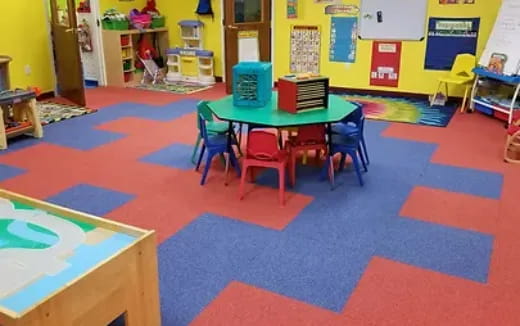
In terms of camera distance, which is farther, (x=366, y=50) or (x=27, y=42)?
(x=366, y=50)

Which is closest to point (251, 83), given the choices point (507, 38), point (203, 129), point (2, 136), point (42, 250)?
point (203, 129)

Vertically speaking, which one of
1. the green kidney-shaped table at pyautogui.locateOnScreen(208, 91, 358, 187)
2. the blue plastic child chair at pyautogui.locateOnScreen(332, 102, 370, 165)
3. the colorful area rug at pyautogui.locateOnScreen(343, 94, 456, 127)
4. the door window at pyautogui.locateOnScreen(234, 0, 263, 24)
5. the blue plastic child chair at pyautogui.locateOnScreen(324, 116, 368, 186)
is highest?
the door window at pyautogui.locateOnScreen(234, 0, 263, 24)

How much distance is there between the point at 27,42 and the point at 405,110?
4.68 metres

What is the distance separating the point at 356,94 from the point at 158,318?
5.34 meters

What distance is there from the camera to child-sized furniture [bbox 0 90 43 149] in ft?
15.6

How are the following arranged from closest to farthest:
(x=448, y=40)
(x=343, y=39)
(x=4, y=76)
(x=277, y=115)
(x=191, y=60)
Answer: (x=277, y=115) < (x=4, y=76) < (x=448, y=40) < (x=343, y=39) < (x=191, y=60)

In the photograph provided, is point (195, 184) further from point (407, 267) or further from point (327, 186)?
point (407, 267)

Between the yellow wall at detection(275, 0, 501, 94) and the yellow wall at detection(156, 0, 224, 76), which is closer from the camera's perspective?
the yellow wall at detection(275, 0, 501, 94)

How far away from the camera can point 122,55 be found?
749 cm

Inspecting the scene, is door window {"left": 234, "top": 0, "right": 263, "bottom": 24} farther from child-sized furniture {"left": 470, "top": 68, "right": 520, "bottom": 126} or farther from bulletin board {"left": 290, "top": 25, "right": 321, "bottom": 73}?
child-sized furniture {"left": 470, "top": 68, "right": 520, "bottom": 126}

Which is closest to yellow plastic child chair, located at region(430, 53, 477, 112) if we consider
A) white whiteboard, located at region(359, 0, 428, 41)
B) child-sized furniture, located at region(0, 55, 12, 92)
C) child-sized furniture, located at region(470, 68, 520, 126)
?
child-sized furniture, located at region(470, 68, 520, 126)

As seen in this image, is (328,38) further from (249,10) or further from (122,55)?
(122,55)

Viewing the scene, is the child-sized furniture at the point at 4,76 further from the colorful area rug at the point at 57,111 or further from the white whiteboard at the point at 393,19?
the white whiteboard at the point at 393,19

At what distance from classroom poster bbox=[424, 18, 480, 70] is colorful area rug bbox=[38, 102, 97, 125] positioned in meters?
4.18
